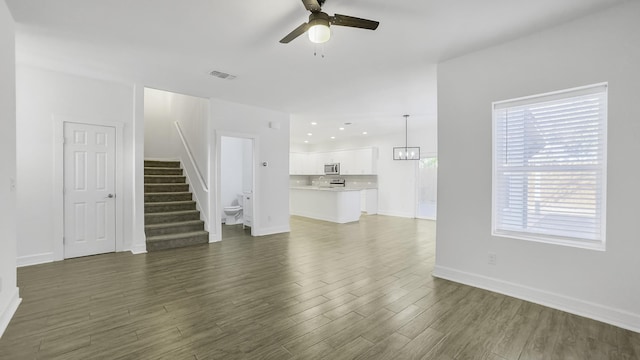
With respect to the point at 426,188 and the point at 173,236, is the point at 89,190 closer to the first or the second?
the point at 173,236

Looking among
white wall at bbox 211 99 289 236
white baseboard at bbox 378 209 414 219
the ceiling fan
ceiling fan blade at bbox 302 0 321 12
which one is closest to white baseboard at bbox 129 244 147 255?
white wall at bbox 211 99 289 236

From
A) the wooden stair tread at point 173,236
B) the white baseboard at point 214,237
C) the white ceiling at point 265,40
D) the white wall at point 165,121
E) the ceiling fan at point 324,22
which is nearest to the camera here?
the ceiling fan at point 324,22

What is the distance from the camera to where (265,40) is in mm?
3072

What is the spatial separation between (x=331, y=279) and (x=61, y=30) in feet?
13.0

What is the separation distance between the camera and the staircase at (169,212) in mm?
5004

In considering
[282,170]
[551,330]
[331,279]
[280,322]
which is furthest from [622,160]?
[282,170]

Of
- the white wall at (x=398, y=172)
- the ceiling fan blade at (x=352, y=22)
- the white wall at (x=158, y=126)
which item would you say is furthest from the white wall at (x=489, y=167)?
the white wall at (x=158, y=126)

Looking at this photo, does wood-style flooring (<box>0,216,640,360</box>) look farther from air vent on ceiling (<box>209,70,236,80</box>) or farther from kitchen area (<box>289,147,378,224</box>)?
kitchen area (<box>289,147,378,224</box>)

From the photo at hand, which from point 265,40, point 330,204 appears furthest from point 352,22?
point 330,204

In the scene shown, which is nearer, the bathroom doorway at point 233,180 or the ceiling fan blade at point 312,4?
the ceiling fan blade at point 312,4

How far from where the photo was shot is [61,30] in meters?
2.87

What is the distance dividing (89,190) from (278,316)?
3867mm

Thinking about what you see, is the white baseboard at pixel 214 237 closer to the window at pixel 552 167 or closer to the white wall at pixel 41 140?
the white wall at pixel 41 140

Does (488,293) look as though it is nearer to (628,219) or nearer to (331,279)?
Result: (628,219)
